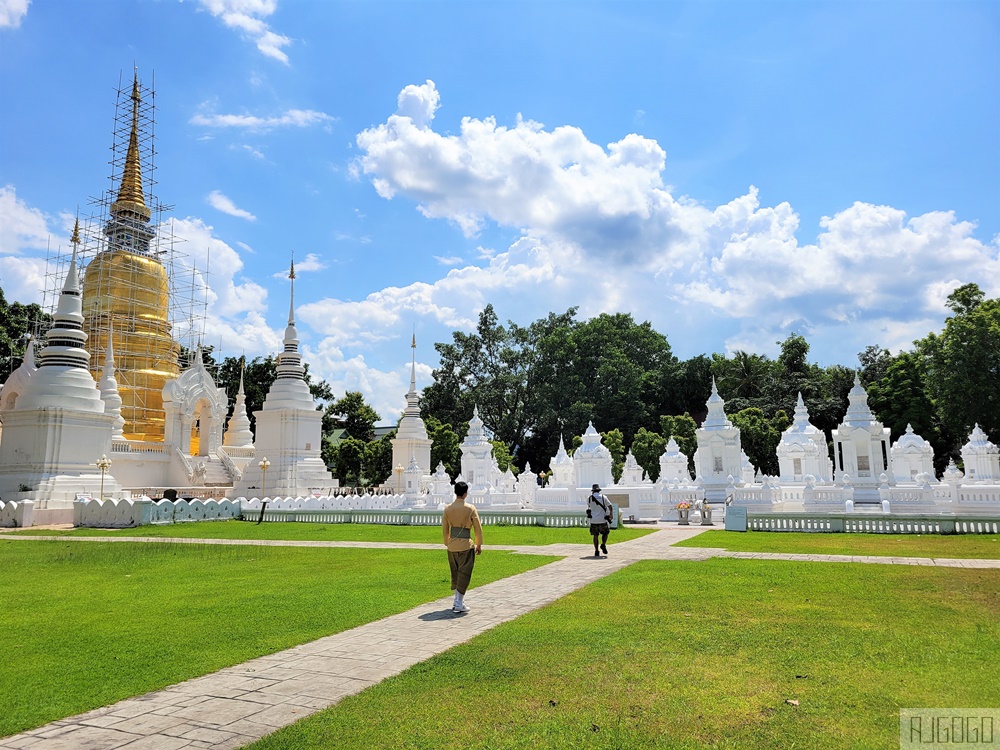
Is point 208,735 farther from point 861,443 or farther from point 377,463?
point 377,463

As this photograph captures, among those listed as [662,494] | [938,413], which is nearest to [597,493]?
[662,494]

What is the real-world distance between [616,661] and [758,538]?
14190 mm

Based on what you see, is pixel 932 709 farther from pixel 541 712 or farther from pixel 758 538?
pixel 758 538

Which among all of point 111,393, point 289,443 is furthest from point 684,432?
point 111,393

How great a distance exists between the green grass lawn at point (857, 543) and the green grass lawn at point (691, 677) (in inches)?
233

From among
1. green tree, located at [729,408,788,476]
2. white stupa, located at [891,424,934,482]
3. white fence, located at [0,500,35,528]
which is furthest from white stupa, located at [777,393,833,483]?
white fence, located at [0,500,35,528]

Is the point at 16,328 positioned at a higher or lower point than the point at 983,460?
higher

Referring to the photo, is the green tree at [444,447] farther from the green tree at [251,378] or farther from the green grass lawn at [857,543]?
the green grass lawn at [857,543]

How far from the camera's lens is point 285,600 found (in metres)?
10.2

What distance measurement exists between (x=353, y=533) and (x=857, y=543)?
14.8m

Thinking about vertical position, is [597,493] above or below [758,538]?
above

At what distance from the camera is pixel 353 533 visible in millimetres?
22672

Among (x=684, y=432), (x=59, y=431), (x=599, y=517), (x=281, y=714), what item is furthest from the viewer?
(x=684, y=432)

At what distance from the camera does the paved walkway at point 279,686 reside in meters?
4.95
